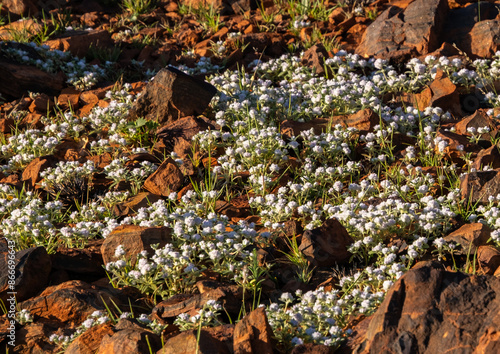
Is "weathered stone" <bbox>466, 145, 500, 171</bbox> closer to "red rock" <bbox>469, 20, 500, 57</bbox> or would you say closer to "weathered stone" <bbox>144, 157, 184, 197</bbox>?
"weathered stone" <bbox>144, 157, 184, 197</bbox>

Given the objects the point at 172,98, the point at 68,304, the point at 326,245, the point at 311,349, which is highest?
the point at 311,349

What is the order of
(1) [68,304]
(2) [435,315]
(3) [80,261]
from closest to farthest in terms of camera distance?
(2) [435,315] → (1) [68,304] → (3) [80,261]

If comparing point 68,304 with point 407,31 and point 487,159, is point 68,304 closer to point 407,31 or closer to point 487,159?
point 487,159

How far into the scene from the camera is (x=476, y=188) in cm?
551

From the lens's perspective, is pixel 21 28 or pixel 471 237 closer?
pixel 471 237

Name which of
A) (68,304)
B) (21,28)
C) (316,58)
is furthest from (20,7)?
(68,304)

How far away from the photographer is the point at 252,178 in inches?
245

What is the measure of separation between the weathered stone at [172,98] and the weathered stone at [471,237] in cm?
354

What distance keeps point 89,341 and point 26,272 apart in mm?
1057

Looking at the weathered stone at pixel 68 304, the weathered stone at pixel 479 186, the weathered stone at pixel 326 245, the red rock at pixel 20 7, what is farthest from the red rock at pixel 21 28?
the weathered stone at pixel 479 186

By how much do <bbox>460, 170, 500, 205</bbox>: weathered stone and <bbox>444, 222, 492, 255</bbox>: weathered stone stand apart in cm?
53

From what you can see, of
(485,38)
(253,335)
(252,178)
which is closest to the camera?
(253,335)

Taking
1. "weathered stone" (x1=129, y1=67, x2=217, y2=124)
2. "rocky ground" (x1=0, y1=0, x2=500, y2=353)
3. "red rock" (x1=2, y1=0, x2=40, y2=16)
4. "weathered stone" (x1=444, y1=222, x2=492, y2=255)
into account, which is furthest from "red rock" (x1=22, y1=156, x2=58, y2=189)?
"red rock" (x1=2, y1=0, x2=40, y2=16)

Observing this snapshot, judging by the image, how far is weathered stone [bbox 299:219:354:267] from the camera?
495cm
